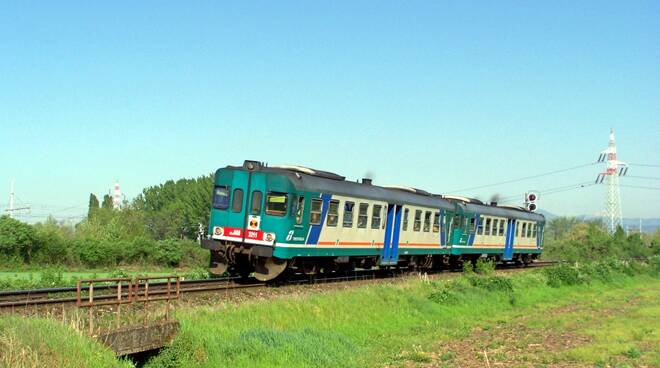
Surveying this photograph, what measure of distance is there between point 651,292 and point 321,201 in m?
18.5

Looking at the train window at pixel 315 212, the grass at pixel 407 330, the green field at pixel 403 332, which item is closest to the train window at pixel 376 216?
the green field at pixel 403 332

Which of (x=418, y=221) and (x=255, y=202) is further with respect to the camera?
(x=418, y=221)

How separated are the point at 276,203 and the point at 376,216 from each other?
5.46m

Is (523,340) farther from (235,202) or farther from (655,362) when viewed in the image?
(235,202)

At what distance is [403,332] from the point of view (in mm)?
17172

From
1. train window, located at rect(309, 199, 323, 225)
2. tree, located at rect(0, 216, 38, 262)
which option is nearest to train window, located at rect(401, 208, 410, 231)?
train window, located at rect(309, 199, 323, 225)

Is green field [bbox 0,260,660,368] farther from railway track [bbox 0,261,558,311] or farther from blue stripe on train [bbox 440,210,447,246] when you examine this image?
blue stripe on train [bbox 440,210,447,246]

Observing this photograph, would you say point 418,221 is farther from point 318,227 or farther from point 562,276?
point 318,227

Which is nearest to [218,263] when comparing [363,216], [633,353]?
[363,216]

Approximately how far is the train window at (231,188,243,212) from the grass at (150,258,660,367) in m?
4.31

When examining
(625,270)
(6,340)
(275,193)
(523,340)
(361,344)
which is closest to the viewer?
(6,340)

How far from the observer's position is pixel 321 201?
2166cm

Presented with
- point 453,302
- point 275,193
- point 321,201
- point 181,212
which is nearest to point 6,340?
point 275,193

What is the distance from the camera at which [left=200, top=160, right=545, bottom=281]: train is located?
67.4ft
